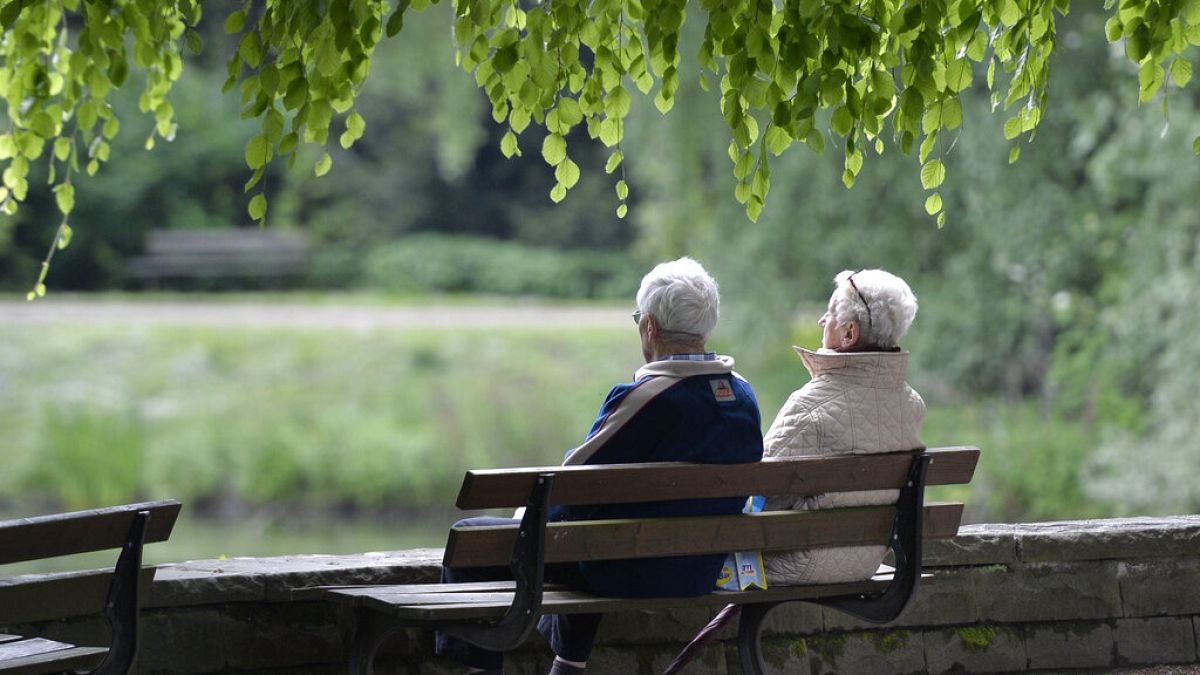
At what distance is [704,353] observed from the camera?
12.9ft

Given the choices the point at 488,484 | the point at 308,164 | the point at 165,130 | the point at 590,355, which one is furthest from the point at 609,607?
the point at 308,164

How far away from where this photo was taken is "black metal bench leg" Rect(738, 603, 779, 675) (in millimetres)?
4090

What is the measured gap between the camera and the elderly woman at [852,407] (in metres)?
4.03

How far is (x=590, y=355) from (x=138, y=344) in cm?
659

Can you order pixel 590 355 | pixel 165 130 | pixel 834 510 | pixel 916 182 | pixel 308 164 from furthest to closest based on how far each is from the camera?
pixel 308 164 < pixel 590 355 < pixel 916 182 < pixel 165 130 < pixel 834 510

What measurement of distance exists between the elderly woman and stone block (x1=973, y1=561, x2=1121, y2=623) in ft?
2.63

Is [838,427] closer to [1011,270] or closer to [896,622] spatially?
[896,622]

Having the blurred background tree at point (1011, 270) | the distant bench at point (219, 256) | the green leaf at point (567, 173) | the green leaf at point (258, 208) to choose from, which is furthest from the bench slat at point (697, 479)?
the distant bench at point (219, 256)

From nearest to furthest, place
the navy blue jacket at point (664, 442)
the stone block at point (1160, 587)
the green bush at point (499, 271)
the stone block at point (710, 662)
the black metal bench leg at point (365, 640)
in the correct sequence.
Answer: the black metal bench leg at point (365, 640), the navy blue jacket at point (664, 442), the stone block at point (710, 662), the stone block at point (1160, 587), the green bush at point (499, 271)

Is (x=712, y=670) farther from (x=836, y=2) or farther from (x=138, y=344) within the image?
(x=138, y=344)

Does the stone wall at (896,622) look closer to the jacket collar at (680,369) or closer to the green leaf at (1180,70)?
the jacket collar at (680,369)

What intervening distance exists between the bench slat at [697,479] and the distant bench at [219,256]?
26683mm

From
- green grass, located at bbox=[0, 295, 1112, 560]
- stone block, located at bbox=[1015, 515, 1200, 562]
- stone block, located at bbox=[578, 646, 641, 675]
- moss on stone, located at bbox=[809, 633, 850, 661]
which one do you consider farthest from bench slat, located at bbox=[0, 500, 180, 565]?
green grass, located at bbox=[0, 295, 1112, 560]

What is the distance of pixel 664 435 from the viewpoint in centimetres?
380
